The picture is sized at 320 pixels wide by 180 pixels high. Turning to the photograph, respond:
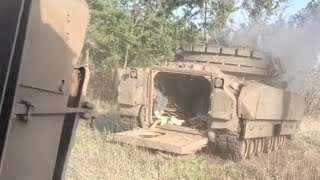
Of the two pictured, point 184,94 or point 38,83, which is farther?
point 184,94

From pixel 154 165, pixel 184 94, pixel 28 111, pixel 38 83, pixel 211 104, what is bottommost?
pixel 154 165

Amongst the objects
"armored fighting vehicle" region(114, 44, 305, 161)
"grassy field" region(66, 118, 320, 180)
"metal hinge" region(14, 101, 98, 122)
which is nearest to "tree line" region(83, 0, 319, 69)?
"armored fighting vehicle" region(114, 44, 305, 161)

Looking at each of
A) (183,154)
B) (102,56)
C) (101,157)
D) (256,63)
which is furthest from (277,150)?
(102,56)

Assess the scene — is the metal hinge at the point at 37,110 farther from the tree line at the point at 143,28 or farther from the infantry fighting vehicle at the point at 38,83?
the tree line at the point at 143,28

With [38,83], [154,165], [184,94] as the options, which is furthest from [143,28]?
[38,83]

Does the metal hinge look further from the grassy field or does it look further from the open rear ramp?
the open rear ramp

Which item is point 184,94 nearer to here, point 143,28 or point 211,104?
point 211,104

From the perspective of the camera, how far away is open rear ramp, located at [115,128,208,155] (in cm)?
861

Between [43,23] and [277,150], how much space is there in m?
10.2

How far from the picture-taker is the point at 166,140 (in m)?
9.05

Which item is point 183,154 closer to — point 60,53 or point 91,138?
point 91,138

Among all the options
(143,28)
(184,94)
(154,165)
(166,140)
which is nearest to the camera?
(154,165)

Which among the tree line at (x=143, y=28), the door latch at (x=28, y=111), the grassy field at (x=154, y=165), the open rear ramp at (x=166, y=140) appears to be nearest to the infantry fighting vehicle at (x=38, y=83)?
the door latch at (x=28, y=111)

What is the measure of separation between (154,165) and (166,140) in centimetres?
104
